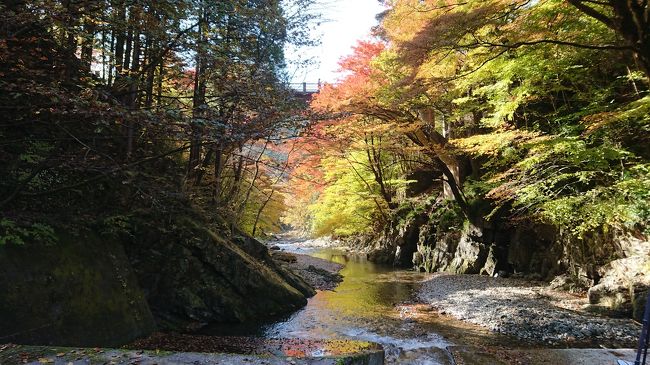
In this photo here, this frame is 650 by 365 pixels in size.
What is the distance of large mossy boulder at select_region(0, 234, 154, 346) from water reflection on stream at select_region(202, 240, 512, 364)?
2.26m

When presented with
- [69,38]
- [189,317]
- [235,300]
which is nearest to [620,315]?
[235,300]

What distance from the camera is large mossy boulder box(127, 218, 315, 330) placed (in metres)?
8.23

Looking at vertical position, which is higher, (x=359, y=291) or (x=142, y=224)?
(x=142, y=224)

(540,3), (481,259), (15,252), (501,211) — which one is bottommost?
(481,259)

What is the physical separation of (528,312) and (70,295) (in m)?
9.67

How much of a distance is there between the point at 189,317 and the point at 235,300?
1.21m

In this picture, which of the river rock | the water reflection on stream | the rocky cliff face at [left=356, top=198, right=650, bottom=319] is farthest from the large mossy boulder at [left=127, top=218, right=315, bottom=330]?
the rocky cliff face at [left=356, top=198, right=650, bottom=319]

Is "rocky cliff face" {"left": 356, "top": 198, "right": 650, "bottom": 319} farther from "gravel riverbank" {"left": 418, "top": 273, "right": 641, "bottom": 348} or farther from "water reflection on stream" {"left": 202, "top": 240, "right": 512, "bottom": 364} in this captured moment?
"water reflection on stream" {"left": 202, "top": 240, "right": 512, "bottom": 364}

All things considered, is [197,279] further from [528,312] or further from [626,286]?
[626,286]

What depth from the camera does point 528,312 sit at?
9.27 m

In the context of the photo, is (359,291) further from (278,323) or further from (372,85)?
(372,85)

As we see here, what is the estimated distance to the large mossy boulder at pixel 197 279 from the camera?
8234mm

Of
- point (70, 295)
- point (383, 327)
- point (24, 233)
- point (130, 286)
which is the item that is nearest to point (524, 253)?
point (383, 327)

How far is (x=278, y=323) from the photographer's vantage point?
364 inches
